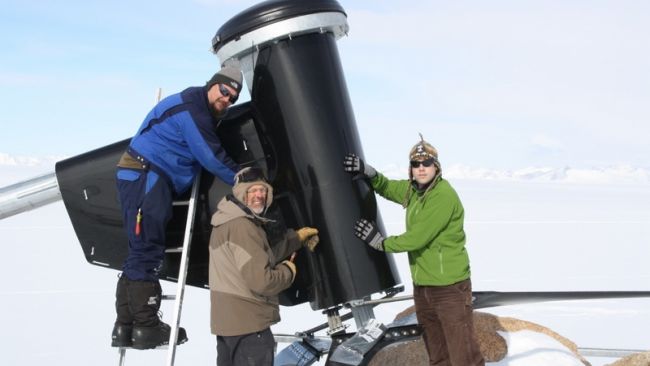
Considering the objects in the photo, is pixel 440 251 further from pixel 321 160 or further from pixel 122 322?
pixel 122 322

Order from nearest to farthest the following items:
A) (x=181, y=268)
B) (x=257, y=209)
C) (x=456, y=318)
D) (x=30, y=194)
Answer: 1. (x=257, y=209)
2. (x=456, y=318)
3. (x=181, y=268)
4. (x=30, y=194)

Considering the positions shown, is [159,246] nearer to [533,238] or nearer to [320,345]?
[320,345]

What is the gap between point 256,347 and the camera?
12.0ft

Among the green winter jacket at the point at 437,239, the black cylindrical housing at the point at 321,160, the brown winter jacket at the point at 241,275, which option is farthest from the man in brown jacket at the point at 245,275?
the green winter jacket at the point at 437,239

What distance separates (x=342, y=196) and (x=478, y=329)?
1.43 metres

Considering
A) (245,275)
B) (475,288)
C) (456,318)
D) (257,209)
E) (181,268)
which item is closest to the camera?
(245,275)

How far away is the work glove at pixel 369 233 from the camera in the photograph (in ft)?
13.1

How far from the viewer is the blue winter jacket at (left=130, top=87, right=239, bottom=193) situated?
3.98m

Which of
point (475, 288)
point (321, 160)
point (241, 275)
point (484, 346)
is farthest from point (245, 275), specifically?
point (475, 288)

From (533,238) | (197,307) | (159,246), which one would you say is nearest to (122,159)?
(159,246)

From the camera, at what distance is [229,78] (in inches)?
157

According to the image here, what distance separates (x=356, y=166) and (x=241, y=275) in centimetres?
101

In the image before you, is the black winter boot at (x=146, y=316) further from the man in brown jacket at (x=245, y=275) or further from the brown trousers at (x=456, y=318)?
the brown trousers at (x=456, y=318)

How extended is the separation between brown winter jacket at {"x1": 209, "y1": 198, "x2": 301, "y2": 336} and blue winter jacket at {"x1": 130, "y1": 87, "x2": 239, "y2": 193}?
1.37 feet
